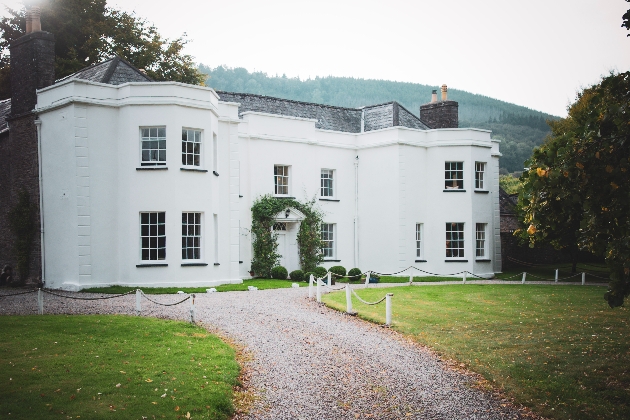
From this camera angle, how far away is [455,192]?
3162cm

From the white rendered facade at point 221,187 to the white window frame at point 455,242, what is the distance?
0.25 meters

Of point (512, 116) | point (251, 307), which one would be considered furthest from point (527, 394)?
point (512, 116)

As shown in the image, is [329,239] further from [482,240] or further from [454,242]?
[482,240]

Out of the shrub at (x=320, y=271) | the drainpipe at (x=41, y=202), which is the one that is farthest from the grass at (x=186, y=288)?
the shrub at (x=320, y=271)

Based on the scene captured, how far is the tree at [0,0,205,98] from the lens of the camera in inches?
1378

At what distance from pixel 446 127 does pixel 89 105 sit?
1989cm

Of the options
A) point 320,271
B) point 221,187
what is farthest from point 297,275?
point 221,187

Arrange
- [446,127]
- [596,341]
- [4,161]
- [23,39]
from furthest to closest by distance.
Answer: [446,127] < [4,161] < [23,39] < [596,341]

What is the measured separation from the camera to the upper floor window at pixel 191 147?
926 inches

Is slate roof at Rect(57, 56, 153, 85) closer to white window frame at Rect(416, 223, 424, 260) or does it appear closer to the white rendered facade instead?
the white rendered facade

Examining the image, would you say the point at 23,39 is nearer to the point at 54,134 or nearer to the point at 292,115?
the point at 54,134

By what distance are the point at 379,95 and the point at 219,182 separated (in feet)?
300

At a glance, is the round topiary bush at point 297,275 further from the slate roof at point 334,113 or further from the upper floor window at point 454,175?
the upper floor window at point 454,175

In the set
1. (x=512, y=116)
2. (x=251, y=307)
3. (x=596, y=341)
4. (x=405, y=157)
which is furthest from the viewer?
(x=512, y=116)
